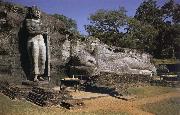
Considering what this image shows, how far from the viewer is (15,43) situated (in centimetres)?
1510

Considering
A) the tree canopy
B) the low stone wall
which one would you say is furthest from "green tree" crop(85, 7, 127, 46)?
the low stone wall

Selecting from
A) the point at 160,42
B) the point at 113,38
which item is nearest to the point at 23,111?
the point at 113,38

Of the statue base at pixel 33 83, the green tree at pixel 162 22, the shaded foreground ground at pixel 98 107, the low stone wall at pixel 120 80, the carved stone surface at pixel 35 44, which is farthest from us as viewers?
the green tree at pixel 162 22

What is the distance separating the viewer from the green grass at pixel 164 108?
12552mm

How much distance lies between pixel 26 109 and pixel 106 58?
1278cm

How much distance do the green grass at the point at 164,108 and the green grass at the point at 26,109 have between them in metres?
1.68

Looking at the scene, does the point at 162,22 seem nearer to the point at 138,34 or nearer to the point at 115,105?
the point at 138,34

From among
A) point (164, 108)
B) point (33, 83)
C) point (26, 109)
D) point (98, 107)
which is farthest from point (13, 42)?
point (164, 108)

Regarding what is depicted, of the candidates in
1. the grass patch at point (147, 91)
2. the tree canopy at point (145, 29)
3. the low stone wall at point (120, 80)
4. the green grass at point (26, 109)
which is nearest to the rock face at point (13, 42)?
the green grass at point (26, 109)

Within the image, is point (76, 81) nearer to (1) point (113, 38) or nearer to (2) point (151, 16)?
(1) point (113, 38)

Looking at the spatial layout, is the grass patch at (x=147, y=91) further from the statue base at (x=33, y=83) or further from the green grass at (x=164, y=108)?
the statue base at (x=33, y=83)

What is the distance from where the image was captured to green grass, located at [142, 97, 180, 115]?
1255cm

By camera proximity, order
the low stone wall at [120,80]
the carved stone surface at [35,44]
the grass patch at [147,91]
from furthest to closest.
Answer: the low stone wall at [120,80], the grass patch at [147,91], the carved stone surface at [35,44]

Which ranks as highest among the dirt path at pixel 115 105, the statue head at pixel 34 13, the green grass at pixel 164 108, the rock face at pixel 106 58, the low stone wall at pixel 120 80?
the statue head at pixel 34 13
